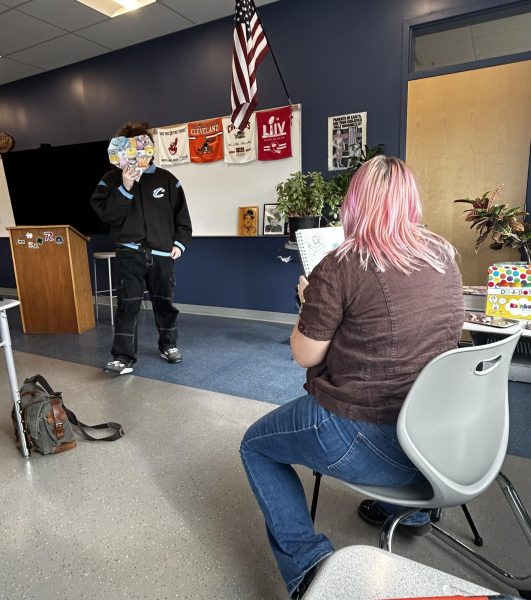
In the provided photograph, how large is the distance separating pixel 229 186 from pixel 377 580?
14.2 ft

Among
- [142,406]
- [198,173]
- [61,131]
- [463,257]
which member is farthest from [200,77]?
[142,406]

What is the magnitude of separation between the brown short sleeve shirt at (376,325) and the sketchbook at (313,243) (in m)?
0.70

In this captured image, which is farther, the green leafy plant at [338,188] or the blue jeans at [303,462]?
the green leafy plant at [338,188]

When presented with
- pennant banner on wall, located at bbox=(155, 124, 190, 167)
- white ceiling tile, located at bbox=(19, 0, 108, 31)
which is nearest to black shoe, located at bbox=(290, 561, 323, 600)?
pennant banner on wall, located at bbox=(155, 124, 190, 167)

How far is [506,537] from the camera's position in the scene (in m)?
1.46

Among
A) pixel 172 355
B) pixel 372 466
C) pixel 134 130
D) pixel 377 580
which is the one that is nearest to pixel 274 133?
pixel 134 130

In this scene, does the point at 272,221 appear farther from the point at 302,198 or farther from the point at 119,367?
the point at 119,367

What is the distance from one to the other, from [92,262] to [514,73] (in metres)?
5.05

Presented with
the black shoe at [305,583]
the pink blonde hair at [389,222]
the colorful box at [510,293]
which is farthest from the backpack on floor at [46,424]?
the colorful box at [510,293]

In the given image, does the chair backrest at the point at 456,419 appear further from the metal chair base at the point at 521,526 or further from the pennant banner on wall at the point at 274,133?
the pennant banner on wall at the point at 274,133

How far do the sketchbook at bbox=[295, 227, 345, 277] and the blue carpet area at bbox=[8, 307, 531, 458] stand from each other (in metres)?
1.15

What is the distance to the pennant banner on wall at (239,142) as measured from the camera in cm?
427

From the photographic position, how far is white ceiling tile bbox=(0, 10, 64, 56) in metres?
4.09

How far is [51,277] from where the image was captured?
13.8 ft
